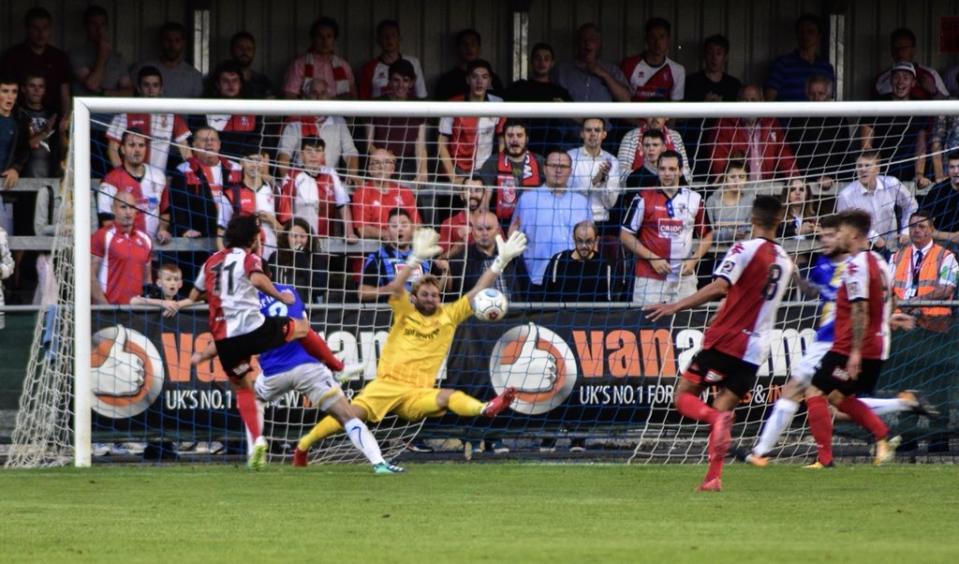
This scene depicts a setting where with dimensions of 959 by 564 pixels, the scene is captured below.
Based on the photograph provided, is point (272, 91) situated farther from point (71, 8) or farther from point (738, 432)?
point (738, 432)

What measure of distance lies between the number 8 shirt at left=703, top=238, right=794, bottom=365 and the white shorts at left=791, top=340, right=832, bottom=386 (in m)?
1.21

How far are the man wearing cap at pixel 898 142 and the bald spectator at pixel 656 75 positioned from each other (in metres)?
2.26

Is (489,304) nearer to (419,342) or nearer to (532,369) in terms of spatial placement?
(419,342)

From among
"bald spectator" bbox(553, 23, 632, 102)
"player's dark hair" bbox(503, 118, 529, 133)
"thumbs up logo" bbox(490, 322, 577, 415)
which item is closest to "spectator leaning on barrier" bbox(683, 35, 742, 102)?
"bald spectator" bbox(553, 23, 632, 102)

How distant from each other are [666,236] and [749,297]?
3581 mm

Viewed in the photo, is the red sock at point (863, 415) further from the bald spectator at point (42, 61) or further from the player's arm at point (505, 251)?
the bald spectator at point (42, 61)

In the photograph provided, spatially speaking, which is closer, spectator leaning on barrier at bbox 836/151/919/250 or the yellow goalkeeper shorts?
the yellow goalkeeper shorts

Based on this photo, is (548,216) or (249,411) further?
(548,216)

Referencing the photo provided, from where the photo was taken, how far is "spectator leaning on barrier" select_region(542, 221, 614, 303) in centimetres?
1416

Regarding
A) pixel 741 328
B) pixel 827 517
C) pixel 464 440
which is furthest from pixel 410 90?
pixel 827 517

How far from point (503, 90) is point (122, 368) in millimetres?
5312

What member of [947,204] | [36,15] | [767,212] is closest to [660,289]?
[947,204]

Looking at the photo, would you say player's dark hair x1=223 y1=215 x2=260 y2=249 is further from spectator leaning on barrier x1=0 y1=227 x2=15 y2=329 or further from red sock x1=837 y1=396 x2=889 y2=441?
red sock x1=837 y1=396 x2=889 y2=441

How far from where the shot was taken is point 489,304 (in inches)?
504
